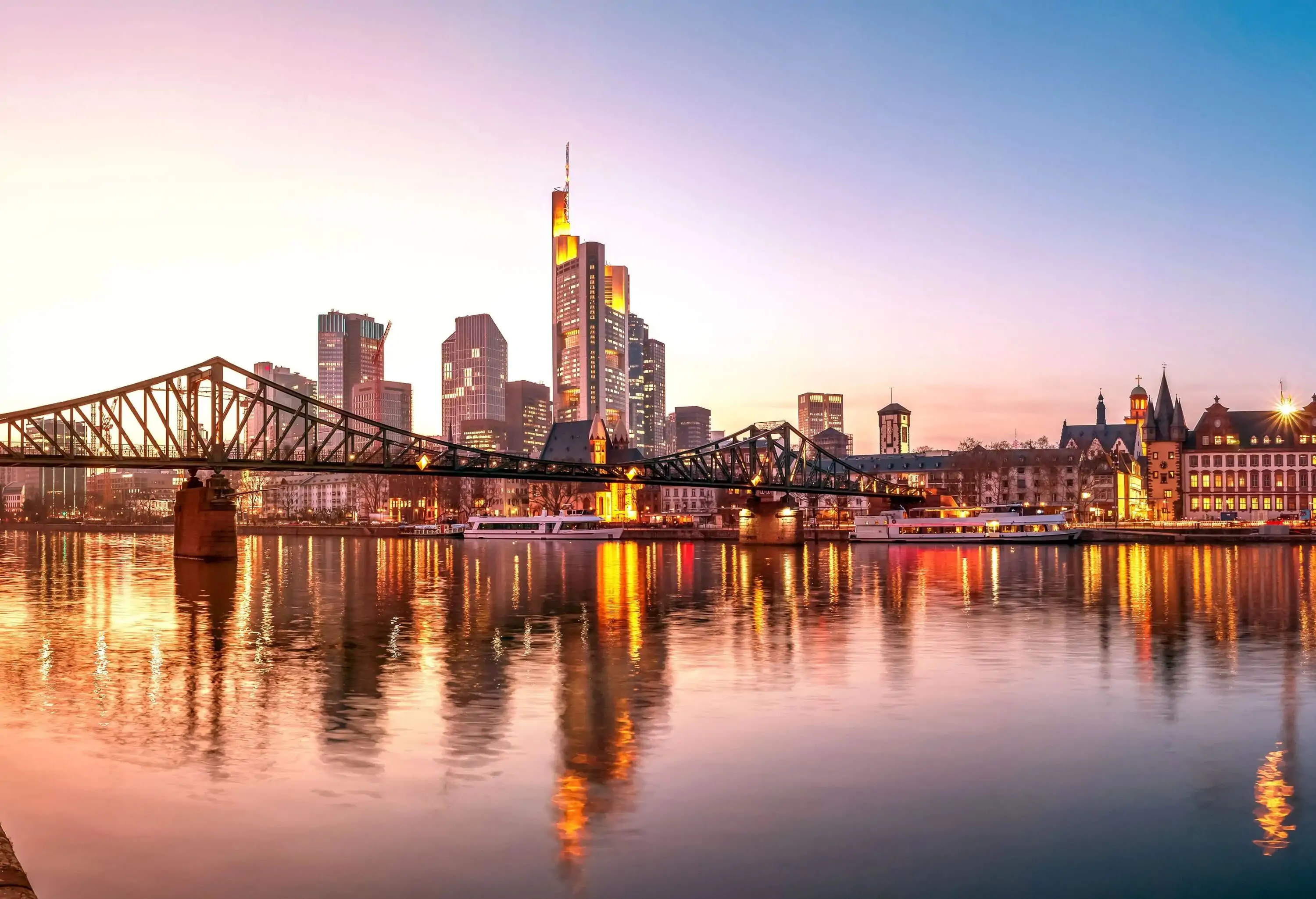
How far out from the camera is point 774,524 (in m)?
154

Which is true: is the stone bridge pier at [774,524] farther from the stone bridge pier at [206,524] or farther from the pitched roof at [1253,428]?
the pitched roof at [1253,428]

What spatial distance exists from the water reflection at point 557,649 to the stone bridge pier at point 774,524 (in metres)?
61.6

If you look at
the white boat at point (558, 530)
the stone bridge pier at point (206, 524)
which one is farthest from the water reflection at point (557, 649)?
the white boat at point (558, 530)

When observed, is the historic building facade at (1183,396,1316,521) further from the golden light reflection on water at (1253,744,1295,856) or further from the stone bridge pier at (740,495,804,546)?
the golden light reflection on water at (1253,744,1295,856)

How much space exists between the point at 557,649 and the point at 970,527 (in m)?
125

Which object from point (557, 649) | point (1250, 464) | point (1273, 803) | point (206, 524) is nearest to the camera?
point (1273, 803)

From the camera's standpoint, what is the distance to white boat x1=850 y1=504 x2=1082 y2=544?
14825cm

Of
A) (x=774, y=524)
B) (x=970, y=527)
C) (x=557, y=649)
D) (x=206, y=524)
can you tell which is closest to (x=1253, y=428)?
(x=970, y=527)

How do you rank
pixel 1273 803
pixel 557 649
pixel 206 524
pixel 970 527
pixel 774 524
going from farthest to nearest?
pixel 970 527, pixel 774 524, pixel 206 524, pixel 557 649, pixel 1273 803

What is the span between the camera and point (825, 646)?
40.2 metres

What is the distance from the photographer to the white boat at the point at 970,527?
148 m

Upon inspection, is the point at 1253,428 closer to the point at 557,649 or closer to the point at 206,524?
the point at 206,524

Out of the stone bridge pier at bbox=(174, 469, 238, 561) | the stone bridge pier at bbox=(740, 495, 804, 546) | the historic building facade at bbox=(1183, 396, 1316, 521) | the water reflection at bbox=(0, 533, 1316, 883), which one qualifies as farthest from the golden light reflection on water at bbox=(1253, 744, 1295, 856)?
the historic building facade at bbox=(1183, 396, 1316, 521)

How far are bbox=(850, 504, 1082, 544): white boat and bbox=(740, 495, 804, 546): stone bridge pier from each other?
13300 mm
